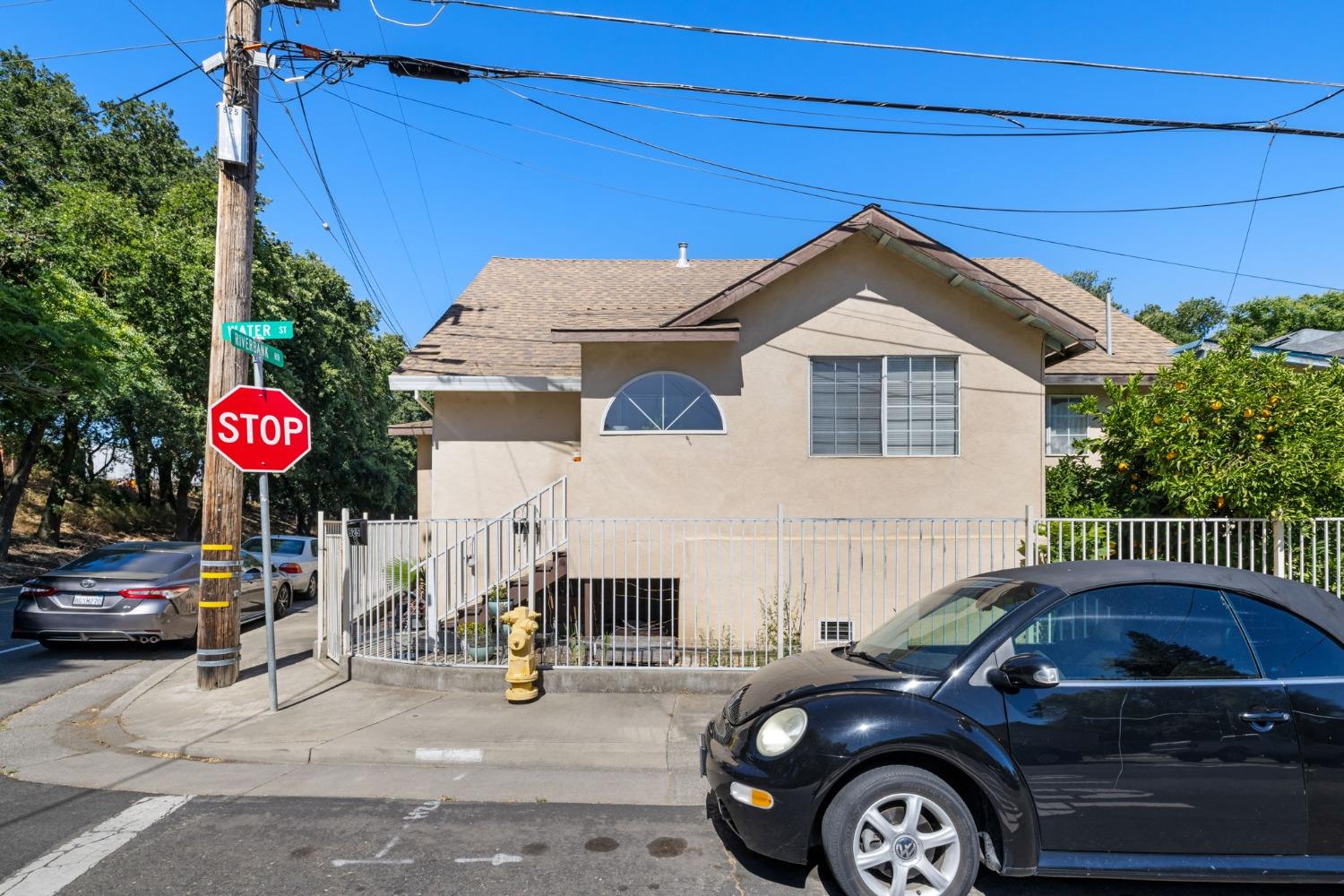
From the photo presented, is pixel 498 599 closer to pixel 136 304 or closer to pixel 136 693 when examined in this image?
pixel 136 693

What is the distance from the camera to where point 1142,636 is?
362 cm

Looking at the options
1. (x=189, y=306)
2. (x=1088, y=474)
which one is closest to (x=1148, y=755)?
(x=1088, y=474)

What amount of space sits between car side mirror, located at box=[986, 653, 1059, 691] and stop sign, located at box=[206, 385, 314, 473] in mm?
5831

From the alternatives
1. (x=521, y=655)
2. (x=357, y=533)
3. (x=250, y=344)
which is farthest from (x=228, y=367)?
(x=521, y=655)

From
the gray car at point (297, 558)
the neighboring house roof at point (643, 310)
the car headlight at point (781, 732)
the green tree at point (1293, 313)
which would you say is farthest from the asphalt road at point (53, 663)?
the green tree at point (1293, 313)

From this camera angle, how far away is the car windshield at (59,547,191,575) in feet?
30.3

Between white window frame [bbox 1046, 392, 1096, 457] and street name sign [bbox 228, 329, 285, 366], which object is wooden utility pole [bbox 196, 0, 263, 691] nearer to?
street name sign [bbox 228, 329, 285, 366]

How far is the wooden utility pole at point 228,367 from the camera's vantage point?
7.25 m

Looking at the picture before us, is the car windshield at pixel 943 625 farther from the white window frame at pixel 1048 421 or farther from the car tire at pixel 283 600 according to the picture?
the car tire at pixel 283 600

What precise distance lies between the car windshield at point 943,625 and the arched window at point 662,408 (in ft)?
16.0

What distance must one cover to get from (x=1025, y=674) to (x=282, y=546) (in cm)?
1478

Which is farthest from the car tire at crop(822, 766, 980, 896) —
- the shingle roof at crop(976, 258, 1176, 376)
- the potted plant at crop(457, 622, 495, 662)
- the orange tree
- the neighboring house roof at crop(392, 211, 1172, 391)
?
the shingle roof at crop(976, 258, 1176, 376)

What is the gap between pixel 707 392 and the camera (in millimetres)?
9273

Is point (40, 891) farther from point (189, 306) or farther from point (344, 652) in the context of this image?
point (189, 306)
